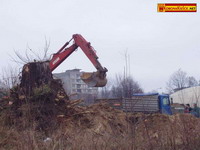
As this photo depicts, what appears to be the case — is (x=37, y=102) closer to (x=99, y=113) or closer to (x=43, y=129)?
(x=43, y=129)

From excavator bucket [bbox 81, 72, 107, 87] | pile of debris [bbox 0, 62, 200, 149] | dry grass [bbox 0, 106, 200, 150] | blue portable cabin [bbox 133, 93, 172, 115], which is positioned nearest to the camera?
dry grass [bbox 0, 106, 200, 150]

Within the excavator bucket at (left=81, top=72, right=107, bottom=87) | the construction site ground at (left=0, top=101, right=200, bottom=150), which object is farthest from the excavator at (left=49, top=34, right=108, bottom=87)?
the construction site ground at (left=0, top=101, right=200, bottom=150)

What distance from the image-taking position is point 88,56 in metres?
15.0

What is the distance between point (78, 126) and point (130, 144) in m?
4.88

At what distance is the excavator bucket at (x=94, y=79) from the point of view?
13508 millimetres

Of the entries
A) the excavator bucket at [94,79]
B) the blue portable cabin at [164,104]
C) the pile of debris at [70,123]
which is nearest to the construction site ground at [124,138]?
the pile of debris at [70,123]

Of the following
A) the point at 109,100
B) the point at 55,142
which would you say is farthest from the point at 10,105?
the point at 109,100

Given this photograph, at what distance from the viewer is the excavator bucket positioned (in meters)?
13.5

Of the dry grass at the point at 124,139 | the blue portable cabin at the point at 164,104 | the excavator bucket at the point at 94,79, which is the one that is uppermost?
the excavator bucket at the point at 94,79

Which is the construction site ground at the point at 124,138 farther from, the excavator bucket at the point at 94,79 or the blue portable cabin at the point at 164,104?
the blue portable cabin at the point at 164,104

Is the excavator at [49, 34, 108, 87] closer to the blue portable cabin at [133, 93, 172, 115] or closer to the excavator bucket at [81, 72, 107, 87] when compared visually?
the excavator bucket at [81, 72, 107, 87]

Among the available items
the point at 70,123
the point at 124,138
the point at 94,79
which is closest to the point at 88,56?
the point at 94,79

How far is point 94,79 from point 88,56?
70.2 inches

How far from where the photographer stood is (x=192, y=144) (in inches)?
286
